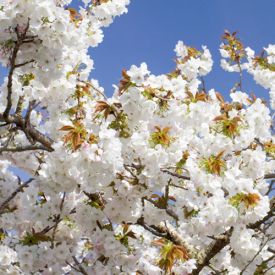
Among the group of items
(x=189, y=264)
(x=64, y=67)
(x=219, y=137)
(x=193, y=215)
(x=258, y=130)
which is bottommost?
(x=189, y=264)

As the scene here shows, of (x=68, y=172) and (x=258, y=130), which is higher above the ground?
(x=258, y=130)

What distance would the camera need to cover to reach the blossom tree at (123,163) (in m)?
4.39

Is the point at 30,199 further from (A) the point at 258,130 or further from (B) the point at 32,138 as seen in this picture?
(A) the point at 258,130

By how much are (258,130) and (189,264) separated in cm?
178

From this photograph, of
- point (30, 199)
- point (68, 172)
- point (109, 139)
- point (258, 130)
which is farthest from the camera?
point (30, 199)

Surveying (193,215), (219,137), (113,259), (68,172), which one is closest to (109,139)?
(68,172)

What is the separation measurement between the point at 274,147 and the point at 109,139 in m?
2.19

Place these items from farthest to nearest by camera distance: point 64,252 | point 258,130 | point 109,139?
point 64,252
point 258,130
point 109,139

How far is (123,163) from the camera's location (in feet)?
15.5

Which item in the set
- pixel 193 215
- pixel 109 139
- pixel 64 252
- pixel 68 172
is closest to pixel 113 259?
pixel 64 252

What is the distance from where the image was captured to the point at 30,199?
5645mm

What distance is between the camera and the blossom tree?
439 centimetres

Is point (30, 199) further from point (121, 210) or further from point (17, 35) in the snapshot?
point (17, 35)

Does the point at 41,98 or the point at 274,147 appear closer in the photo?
the point at 274,147
